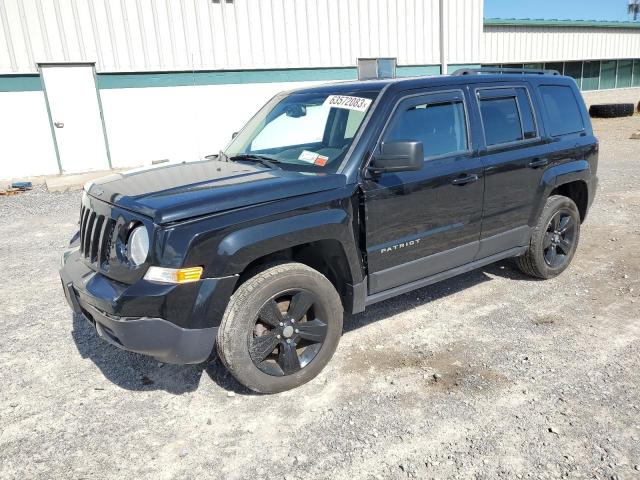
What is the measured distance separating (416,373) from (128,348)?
72.6 inches

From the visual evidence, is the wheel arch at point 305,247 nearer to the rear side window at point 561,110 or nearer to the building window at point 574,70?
the rear side window at point 561,110

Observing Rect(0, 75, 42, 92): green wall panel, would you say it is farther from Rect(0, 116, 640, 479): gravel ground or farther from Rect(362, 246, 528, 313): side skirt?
Rect(362, 246, 528, 313): side skirt

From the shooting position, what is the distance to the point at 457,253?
4.15 meters

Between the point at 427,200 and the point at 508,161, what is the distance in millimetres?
984

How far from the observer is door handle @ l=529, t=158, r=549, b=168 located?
4529 mm

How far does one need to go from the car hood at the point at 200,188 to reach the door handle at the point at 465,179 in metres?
1.03

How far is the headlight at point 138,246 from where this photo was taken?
2893 mm

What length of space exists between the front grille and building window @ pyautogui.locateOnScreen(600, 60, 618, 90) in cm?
2666

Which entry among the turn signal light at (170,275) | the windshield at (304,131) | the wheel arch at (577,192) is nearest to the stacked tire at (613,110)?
the wheel arch at (577,192)

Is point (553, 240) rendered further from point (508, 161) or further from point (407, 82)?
point (407, 82)

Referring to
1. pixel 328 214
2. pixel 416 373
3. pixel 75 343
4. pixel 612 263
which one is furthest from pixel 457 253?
pixel 75 343

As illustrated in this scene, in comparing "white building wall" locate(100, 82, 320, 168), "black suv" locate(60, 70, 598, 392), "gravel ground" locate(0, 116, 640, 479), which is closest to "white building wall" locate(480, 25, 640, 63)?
"white building wall" locate(100, 82, 320, 168)

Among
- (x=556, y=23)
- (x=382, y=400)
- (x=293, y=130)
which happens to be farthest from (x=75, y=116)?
(x=556, y=23)

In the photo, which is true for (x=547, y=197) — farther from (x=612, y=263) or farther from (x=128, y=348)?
(x=128, y=348)
